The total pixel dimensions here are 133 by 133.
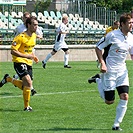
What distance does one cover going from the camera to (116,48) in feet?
35.4

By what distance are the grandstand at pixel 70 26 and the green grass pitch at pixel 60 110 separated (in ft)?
37.6

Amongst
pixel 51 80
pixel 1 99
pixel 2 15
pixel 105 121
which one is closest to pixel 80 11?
pixel 2 15

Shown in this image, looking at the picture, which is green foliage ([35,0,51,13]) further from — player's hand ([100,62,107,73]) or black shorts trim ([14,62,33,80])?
player's hand ([100,62,107,73])

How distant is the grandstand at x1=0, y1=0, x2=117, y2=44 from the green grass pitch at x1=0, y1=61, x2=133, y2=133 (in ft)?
37.6

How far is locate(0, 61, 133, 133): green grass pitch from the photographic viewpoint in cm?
1089

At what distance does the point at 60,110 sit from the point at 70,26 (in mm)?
25085

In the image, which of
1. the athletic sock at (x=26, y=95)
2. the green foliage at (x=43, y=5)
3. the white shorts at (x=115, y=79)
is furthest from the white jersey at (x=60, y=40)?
the green foliage at (x=43, y=5)

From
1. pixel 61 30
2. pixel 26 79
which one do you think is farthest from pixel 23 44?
pixel 61 30

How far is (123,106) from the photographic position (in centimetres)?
1052

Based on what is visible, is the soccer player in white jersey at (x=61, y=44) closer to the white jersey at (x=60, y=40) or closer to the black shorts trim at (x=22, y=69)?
the white jersey at (x=60, y=40)

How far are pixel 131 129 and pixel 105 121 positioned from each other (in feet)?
3.07

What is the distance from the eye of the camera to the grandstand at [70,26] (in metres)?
31.3

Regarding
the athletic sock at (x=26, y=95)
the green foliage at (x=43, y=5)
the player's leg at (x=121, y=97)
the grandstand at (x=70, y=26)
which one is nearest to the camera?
the player's leg at (x=121, y=97)

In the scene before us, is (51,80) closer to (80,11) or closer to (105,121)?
(105,121)
